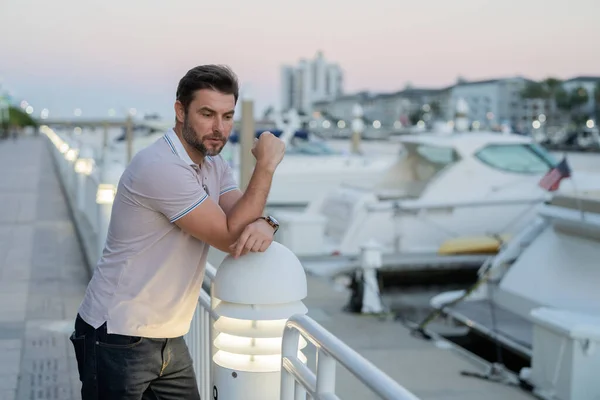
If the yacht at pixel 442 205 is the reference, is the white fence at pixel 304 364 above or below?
above

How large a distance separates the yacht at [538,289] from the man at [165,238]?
451 centimetres

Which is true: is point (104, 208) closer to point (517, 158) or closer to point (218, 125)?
point (218, 125)

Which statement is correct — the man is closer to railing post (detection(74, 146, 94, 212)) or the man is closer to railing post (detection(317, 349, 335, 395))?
railing post (detection(317, 349, 335, 395))

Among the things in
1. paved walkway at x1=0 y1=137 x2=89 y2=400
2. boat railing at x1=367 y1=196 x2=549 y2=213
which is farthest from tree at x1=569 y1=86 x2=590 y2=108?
paved walkway at x1=0 y1=137 x2=89 y2=400

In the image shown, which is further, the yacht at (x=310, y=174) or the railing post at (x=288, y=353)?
the yacht at (x=310, y=174)

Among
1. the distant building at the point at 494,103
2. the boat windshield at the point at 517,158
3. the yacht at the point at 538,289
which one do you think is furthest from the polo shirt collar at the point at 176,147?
the distant building at the point at 494,103

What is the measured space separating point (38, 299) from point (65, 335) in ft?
4.68

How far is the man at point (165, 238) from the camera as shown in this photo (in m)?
2.66

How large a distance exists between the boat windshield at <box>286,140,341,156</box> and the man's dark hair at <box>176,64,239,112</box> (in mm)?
21042

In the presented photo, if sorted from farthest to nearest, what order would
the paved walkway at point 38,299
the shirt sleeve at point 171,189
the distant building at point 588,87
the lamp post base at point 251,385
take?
the distant building at point 588,87 → the paved walkway at point 38,299 → the lamp post base at point 251,385 → the shirt sleeve at point 171,189

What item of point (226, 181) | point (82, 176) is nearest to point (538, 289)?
point (226, 181)

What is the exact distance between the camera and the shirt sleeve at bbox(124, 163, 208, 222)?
2.62 metres

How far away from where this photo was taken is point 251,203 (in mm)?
2676

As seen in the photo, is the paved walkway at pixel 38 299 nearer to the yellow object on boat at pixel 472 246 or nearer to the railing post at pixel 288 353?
the railing post at pixel 288 353
